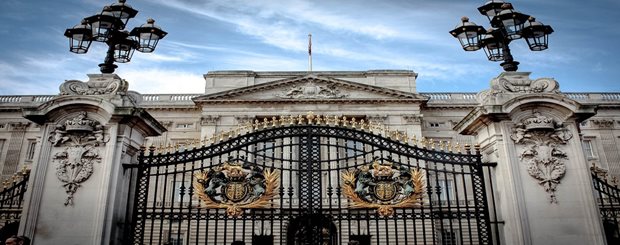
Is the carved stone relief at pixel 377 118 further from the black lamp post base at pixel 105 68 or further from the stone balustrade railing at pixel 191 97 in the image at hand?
the black lamp post base at pixel 105 68

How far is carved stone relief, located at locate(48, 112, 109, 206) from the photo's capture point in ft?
26.2

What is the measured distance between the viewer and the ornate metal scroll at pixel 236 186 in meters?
8.32

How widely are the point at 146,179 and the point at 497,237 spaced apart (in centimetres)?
655

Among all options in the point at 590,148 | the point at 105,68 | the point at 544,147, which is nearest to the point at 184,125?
the point at 105,68

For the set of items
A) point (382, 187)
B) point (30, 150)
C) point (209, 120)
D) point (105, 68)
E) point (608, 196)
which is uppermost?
point (209, 120)

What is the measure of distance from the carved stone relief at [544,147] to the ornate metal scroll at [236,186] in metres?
4.66

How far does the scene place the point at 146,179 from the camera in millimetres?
8484

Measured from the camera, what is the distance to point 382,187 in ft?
Answer: 27.7

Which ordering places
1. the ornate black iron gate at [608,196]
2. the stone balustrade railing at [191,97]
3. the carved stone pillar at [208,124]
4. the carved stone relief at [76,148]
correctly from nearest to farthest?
1. the carved stone relief at [76,148]
2. the ornate black iron gate at [608,196]
3. the carved stone pillar at [208,124]
4. the stone balustrade railing at [191,97]

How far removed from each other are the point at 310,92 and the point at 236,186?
88.7 ft

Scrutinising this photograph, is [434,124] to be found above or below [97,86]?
above

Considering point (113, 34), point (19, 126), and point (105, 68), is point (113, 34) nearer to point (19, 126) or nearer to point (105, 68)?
point (105, 68)

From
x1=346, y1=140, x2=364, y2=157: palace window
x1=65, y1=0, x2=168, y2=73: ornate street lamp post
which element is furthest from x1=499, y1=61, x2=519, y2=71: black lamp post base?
x1=65, y1=0, x2=168, y2=73: ornate street lamp post

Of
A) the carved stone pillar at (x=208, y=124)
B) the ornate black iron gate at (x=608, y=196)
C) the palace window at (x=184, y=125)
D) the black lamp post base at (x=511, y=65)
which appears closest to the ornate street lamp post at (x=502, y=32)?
the black lamp post base at (x=511, y=65)
